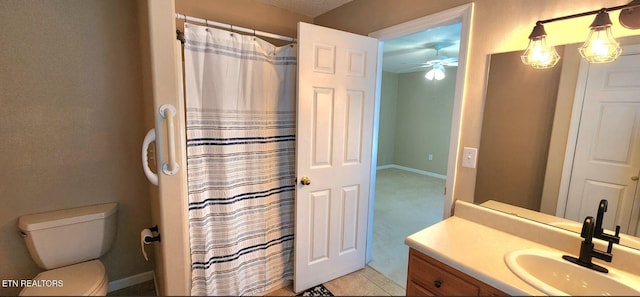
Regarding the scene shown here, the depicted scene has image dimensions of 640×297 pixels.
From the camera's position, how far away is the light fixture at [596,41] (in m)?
1.01

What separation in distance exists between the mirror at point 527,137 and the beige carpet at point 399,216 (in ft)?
2.61

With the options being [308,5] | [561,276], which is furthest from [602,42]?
[308,5]

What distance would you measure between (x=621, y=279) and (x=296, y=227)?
5.19 ft

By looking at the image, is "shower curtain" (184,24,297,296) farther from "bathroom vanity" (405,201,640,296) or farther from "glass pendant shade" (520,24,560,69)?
"glass pendant shade" (520,24,560,69)

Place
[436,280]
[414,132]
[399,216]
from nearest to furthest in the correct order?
[436,280] < [399,216] < [414,132]

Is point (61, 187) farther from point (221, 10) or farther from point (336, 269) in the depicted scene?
point (336, 269)

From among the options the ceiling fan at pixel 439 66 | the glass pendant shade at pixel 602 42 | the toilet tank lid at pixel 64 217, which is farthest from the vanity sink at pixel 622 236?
the ceiling fan at pixel 439 66

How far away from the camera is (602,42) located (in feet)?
3.45

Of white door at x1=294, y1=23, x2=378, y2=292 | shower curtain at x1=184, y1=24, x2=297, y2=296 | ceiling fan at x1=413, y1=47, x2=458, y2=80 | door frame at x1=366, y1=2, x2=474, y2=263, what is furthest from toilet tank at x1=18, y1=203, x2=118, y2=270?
ceiling fan at x1=413, y1=47, x2=458, y2=80

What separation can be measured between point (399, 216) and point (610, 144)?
7.06 feet

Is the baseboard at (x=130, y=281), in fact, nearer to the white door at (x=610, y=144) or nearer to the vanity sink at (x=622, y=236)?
the vanity sink at (x=622, y=236)

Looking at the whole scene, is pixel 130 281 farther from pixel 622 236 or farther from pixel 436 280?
pixel 622 236

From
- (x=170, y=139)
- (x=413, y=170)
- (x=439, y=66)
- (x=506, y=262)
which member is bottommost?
(x=413, y=170)

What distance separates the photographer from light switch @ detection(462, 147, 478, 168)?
1.47 metres
